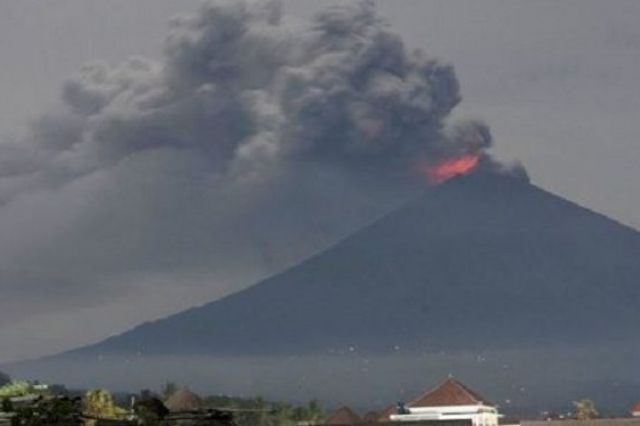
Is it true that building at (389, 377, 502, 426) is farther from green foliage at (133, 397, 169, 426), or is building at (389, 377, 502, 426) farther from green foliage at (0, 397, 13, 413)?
green foliage at (0, 397, 13, 413)

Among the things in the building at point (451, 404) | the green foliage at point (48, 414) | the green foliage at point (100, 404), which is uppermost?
the building at point (451, 404)

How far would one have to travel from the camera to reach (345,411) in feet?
600

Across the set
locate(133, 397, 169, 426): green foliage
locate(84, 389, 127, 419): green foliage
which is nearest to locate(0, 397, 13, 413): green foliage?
locate(133, 397, 169, 426): green foliage

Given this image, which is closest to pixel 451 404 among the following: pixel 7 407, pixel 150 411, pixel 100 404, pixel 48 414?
pixel 100 404

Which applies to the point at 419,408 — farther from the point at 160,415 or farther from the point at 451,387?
the point at 160,415

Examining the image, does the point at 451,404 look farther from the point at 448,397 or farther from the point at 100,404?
the point at 100,404

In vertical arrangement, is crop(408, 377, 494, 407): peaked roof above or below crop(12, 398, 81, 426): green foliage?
above

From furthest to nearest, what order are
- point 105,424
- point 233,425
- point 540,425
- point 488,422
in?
point 488,422 < point 540,425 < point 233,425 < point 105,424

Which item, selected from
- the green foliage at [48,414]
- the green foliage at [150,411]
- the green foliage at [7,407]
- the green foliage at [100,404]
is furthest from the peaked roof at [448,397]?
the green foliage at [7,407]

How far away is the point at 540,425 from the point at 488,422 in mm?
101384

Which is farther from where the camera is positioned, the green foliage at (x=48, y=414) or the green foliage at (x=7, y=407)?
the green foliage at (x=7, y=407)

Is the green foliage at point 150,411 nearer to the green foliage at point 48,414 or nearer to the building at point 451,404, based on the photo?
the green foliage at point 48,414

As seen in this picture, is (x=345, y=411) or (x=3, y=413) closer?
(x=3, y=413)

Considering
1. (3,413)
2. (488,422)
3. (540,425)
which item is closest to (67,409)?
(3,413)
